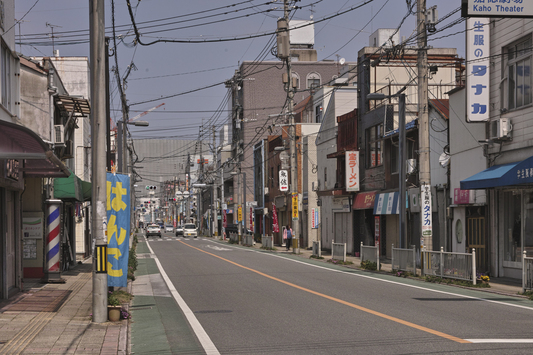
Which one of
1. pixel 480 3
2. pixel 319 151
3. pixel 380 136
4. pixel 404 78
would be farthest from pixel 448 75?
pixel 480 3

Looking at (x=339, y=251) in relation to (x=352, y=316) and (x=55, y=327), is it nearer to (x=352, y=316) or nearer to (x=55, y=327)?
(x=352, y=316)

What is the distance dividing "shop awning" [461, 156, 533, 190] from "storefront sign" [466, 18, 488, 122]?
6.73 ft

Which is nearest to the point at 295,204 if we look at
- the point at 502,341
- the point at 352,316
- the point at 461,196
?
the point at 461,196

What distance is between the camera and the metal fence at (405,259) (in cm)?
2156

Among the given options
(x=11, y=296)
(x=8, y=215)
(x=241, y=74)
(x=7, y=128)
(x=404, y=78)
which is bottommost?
(x=11, y=296)

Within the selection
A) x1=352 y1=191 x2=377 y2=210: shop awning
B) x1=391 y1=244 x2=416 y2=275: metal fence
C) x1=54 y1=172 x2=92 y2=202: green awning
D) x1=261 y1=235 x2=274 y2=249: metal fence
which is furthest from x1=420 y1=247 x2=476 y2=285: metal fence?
x1=261 y1=235 x2=274 y2=249: metal fence

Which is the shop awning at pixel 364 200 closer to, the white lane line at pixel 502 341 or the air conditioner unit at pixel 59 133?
the air conditioner unit at pixel 59 133

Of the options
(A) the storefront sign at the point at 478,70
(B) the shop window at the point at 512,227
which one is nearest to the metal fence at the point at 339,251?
(B) the shop window at the point at 512,227

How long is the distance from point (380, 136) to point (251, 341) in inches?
997

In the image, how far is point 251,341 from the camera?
379 inches

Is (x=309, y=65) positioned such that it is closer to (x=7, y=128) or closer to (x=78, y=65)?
(x=78, y=65)

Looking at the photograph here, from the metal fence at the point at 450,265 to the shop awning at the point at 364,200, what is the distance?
43.9 ft

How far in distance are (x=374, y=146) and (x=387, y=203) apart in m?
4.58

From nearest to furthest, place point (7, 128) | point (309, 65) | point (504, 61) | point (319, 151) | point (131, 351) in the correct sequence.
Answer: point (131, 351) → point (7, 128) → point (504, 61) → point (319, 151) → point (309, 65)
